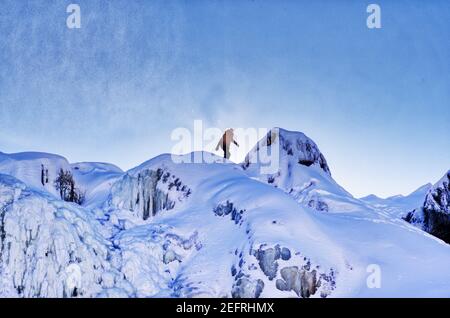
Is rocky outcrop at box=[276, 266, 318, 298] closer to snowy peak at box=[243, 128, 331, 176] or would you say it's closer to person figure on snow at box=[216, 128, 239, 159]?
person figure on snow at box=[216, 128, 239, 159]

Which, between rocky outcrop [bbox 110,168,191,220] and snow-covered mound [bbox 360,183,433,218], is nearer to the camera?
rocky outcrop [bbox 110,168,191,220]

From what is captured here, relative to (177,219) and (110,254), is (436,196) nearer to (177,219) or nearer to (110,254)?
(177,219)

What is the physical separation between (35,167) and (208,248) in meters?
6.41

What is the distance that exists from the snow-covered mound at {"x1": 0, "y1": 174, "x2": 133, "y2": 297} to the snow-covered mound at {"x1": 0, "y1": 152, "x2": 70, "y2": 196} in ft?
10.2

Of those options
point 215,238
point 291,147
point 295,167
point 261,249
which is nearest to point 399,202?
point 295,167

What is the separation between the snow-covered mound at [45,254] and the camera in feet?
25.9

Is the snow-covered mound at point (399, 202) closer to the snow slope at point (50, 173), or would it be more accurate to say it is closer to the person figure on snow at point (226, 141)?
the person figure on snow at point (226, 141)

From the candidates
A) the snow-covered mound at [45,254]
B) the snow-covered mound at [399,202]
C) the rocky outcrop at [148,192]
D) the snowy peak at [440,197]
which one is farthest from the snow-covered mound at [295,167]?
the snow-covered mound at [45,254]

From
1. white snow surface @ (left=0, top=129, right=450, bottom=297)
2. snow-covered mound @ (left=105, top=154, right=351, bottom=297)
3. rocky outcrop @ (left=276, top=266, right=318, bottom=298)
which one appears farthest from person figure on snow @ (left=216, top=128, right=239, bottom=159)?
rocky outcrop @ (left=276, top=266, right=318, bottom=298)

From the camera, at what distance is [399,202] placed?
19.2 metres

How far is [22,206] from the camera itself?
8344mm

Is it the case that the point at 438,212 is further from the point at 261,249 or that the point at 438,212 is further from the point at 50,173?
the point at 50,173

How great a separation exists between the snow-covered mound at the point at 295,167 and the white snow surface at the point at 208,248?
288 centimetres

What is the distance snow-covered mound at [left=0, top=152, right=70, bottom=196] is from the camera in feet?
38.2
